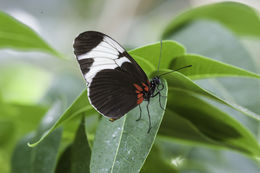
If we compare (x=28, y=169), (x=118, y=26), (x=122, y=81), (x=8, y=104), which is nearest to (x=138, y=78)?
(x=122, y=81)

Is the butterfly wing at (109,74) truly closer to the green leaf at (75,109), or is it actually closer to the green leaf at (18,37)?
the green leaf at (75,109)

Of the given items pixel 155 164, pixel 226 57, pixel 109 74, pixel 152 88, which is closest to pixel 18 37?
pixel 109 74

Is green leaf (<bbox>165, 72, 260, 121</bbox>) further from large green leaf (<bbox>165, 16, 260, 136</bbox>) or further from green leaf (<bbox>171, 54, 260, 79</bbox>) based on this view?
large green leaf (<bbox>165, 16, 260, 136</bbox>)

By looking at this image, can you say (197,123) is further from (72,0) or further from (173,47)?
(72,0)

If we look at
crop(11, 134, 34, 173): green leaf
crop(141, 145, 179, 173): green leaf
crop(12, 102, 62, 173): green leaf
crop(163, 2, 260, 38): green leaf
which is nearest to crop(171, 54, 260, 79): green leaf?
crop(141, 145, 179, 173): green leaf

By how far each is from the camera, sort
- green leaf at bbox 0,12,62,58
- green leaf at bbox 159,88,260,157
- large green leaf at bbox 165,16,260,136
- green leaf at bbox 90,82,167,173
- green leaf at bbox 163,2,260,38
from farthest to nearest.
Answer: green leaf at bbox 163,2,260,38, large green leaf at bbox 165,16,260,136, green leaf at bbox 0,12,62,58, green leaf at bbox 159,88,260,157, green leaf at bbox 90,82,167,173

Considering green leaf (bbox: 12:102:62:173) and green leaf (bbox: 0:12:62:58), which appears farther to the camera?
green leaf (bbox: 0:12:62:58)

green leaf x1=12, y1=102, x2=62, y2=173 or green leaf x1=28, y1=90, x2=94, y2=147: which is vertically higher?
green leaf x1=28, y1=90, x2=94, y2=147

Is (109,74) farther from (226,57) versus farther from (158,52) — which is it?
(226,57)

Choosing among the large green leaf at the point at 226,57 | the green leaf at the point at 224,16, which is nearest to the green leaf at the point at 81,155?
the large green leaf at the point at 226,57
